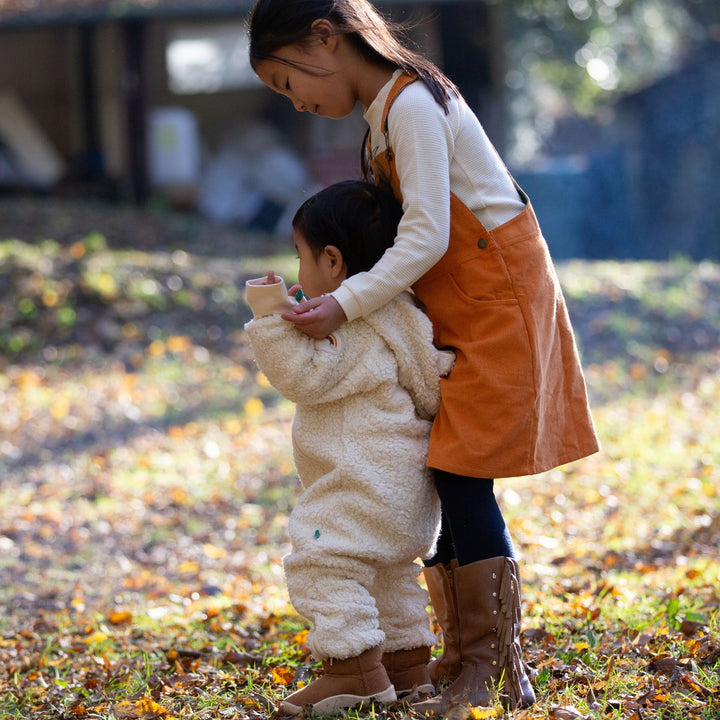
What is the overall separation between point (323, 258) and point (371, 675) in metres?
1.04

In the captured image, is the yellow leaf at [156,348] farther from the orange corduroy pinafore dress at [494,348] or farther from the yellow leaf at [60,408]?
the orange corduroy pinafore dress at [494,348]

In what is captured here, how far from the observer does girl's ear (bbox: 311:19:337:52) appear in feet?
8.17

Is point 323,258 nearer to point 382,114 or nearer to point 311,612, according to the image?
point 382,114

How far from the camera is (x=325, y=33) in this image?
8.22 ft

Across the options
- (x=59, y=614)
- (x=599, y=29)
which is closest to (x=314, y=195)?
(x=59, y=614)

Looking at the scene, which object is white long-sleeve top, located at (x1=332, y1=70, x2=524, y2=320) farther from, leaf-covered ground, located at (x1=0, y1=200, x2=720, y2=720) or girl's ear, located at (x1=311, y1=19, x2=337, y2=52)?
leaf-covered ground, located at (x1=0, y1=200, x2=720, y2=720)

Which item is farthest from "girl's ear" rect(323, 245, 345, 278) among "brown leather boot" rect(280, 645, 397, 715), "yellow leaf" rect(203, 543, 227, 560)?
"yellow leaf" rect(203, 543, 227, 560)

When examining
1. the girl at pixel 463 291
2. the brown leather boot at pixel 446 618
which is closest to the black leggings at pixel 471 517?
the girl at pixel 463 291

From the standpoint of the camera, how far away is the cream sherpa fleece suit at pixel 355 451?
2484 mm

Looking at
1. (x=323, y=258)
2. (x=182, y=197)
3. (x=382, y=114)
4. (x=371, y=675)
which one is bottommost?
(x=182, y=197)

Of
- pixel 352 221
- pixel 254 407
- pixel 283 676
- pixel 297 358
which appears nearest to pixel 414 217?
pixel 352 221

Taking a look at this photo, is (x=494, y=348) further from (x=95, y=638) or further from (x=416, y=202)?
(x=95, y=638)

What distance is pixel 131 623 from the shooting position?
12.3 ft

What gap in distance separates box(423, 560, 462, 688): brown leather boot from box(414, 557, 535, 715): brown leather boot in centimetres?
7
